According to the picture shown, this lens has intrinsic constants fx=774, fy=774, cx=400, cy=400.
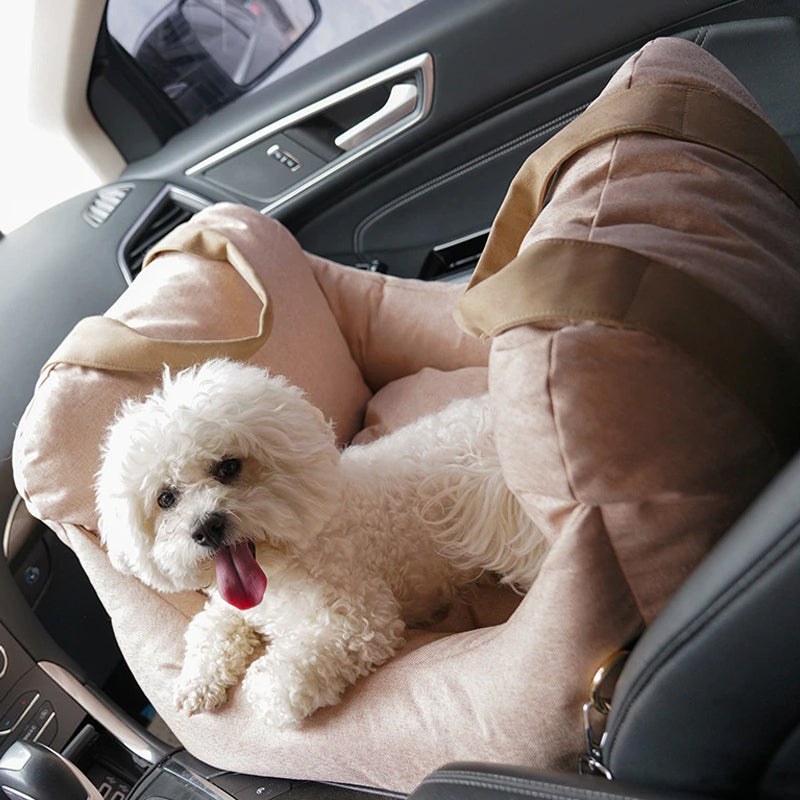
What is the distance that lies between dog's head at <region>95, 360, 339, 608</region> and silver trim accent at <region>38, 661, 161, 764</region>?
0.46 metres

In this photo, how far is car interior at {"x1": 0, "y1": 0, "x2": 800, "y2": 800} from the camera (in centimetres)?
79

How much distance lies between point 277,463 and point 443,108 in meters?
1.35

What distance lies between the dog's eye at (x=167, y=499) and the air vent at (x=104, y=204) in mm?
1439

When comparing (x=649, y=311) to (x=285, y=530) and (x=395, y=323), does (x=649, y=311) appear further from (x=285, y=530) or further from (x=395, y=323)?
(x=395, y=323)

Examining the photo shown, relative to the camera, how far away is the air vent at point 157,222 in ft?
7.54

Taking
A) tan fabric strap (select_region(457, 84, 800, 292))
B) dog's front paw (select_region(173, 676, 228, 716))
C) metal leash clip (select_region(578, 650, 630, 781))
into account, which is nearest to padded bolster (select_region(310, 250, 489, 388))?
tan fabric strap (select_region(457, 84, 800, 292))

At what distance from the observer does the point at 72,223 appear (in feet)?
7.78

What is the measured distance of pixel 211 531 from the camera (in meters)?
1.14

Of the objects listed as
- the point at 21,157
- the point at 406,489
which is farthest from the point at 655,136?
the point at 21,157

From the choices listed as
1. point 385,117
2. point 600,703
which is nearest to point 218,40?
point 385,117

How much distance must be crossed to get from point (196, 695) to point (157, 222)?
1606 mm

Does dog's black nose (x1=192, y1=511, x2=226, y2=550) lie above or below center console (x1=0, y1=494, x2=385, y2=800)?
above

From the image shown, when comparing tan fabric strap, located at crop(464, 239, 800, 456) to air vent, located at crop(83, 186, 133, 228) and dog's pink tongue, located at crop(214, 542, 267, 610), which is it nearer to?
dog's pink tongue, located at crop(214, 542, 267, 610)

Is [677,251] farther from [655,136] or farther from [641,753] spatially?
[641,753]
